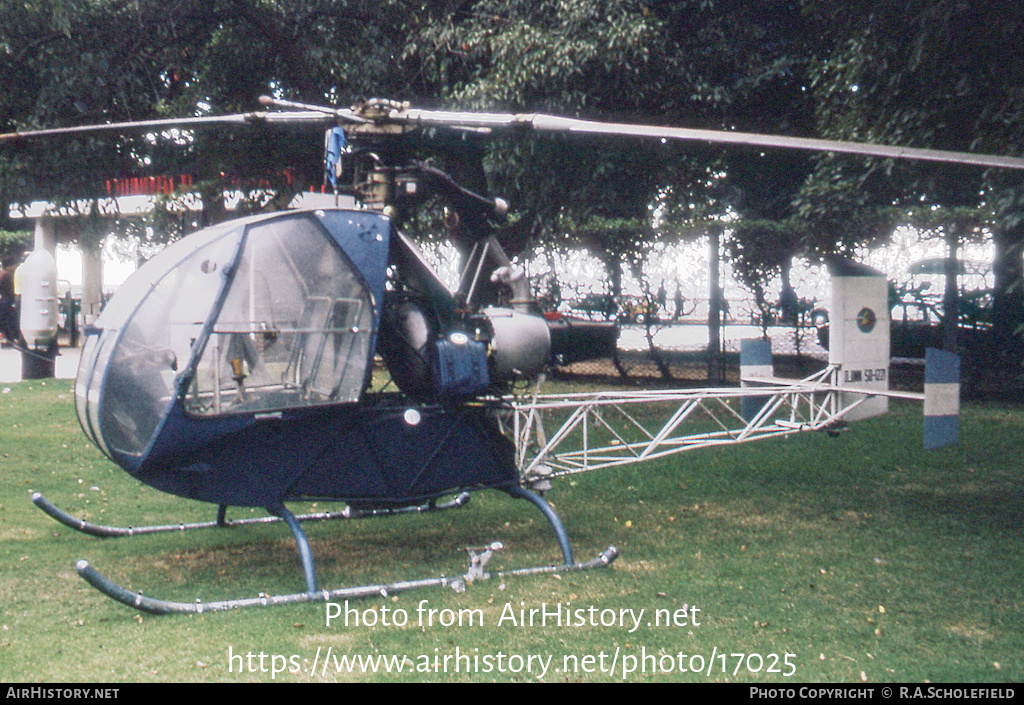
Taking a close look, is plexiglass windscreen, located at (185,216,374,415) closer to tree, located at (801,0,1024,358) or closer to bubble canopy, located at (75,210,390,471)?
bubble canopy, located at (75,210,390,471)

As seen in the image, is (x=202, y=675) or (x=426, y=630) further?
(x=426, y=630)

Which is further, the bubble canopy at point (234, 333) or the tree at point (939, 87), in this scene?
the tree at point (939, 87)

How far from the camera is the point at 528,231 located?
14.9 m

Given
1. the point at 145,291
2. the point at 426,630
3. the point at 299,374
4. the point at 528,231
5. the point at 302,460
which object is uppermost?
the point at 528,231

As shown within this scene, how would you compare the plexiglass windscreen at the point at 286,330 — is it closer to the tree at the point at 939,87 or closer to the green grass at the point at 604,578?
the green grass at the point at 604,578

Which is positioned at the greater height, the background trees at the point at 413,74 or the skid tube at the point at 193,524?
the background trees at the point at 413,74

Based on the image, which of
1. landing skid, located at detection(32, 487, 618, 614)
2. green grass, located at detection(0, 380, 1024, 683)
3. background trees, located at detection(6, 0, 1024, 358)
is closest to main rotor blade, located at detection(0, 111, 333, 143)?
landing skid, located at detection(32, 487, 618, 614)

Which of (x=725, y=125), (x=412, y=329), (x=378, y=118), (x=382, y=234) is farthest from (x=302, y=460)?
(x=725, y=125)

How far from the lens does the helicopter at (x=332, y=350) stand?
5598mm

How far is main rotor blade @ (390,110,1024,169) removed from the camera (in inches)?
193

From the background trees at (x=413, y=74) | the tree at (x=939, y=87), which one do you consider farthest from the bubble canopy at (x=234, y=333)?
Result: the background trees at (x=413, y=74)

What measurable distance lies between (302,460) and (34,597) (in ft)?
5.45

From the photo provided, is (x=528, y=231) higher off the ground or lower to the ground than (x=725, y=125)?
lower

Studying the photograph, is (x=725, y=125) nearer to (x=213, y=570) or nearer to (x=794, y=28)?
(x=794, y=28)
